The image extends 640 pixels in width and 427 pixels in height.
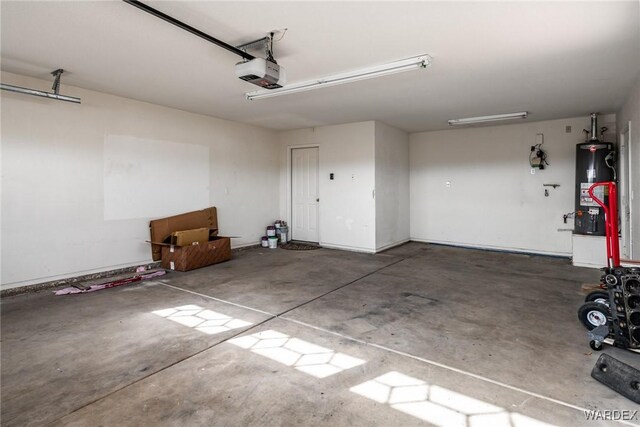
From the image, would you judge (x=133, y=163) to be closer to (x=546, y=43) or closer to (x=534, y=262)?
(x=546, y=43)

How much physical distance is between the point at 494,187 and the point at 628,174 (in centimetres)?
245

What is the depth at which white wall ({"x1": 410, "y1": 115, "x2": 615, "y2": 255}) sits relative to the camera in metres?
6.41

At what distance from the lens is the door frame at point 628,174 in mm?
4426

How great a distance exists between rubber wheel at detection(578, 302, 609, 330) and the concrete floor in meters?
0.14

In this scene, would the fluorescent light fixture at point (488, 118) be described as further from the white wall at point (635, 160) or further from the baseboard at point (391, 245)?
the baseboard at point (391, 245)

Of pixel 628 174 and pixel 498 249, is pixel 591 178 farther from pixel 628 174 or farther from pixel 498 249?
pixel 498 249

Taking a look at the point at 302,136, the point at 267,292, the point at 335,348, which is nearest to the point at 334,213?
the point at 302,136

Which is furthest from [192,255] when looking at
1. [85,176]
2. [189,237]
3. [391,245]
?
[391,245]

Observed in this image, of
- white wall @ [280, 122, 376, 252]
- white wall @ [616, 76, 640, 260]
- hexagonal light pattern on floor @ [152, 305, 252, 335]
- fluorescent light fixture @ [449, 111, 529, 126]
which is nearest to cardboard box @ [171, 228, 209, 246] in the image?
hexagonal light pattern on floor @ [152, 305, 252, 335]

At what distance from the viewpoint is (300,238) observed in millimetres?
8023

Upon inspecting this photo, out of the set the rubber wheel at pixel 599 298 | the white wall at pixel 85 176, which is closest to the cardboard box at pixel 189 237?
the white wall at pixel 85 176

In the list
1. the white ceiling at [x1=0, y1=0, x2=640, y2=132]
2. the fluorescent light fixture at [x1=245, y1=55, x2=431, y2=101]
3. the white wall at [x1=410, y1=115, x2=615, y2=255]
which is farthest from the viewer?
the white wall at [x1=410, y1=115, x2=615, y2=255]

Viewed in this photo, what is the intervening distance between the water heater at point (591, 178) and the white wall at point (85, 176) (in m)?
6.52

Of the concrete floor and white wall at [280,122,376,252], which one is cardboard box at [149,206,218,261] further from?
white wall at [280,122,376,252]
